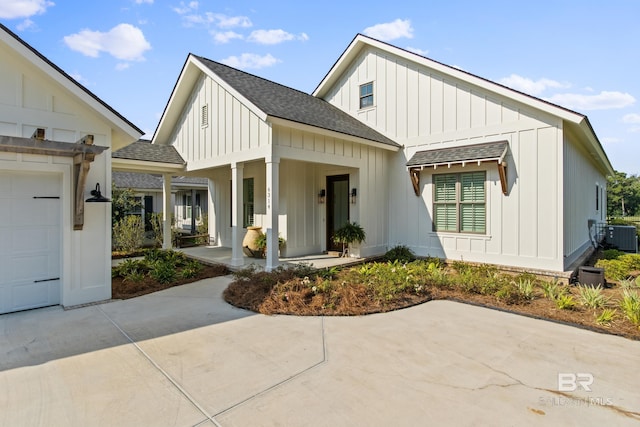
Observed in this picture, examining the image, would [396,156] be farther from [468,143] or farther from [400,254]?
→ [400,254]

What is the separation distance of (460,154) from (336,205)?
4.01 metres

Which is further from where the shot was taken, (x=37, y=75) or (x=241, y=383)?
(x=37, y=75)

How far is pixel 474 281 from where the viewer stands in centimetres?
673

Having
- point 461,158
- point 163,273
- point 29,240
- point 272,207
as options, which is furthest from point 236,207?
point 461,158

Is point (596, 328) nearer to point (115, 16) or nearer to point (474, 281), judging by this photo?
point (474, 281)

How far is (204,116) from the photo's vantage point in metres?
9.76

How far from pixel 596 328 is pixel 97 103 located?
865cm

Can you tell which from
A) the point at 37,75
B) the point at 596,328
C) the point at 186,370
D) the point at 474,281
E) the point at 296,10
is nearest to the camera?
the point at 186,370

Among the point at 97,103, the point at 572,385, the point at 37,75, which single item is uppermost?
the point at 37,75

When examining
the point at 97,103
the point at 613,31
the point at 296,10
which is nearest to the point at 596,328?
the point at 613,31

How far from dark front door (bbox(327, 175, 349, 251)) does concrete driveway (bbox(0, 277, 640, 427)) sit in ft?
17.8

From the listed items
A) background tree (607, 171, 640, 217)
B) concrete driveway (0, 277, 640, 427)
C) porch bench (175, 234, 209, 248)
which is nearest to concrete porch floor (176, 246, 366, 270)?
porch bench (175, 234, 209, 248)

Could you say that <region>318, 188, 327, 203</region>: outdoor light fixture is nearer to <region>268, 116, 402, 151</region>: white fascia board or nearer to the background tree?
<region>268, 116, 402, 151</region>: white fascia board

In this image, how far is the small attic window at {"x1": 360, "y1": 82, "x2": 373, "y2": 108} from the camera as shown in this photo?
11035mm
